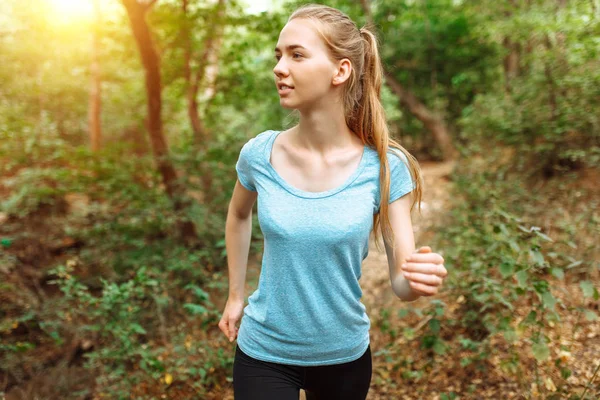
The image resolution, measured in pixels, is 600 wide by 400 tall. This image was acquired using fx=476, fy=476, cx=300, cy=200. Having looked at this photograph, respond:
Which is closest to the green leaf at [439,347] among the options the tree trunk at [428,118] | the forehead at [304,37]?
the forehead at [304,37]

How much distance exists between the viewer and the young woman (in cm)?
162

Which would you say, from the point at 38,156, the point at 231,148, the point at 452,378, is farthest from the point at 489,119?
the point at 38,156

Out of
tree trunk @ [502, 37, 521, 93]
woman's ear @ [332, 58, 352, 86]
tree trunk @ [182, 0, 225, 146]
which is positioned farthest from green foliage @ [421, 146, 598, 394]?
tree trunk @ [502, 37, 521, 93]

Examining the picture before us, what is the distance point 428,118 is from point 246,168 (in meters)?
11.1

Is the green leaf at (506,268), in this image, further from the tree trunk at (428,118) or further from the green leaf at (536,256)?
the tree trunk at (428,118)

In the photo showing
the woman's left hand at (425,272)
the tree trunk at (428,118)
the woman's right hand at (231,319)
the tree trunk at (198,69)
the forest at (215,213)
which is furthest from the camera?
the tree trunk at (428,118)

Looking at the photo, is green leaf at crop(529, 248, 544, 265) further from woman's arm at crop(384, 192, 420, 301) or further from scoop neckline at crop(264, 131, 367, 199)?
scoop neckline at crop(264, 131, 367, 199)

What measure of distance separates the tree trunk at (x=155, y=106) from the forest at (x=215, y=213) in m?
0.03

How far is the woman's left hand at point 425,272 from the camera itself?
4.51 feet

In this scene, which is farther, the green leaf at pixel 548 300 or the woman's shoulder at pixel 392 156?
the green leaf at pixel 548 300

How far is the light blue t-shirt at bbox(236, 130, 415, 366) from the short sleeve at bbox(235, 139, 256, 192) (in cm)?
11

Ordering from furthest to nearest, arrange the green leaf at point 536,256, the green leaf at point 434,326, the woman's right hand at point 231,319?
1. the green leaf at point 434,326
2. the green leaf at point 536,256
3. the woman's right hand at point 231,319

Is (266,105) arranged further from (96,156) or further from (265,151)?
(265,151)

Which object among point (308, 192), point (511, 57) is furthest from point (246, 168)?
point (511, 57)
